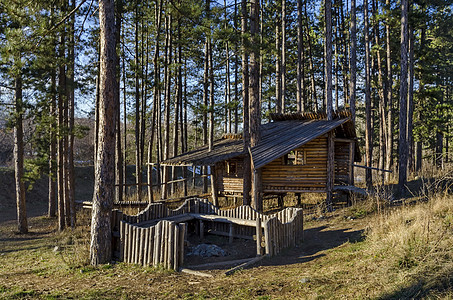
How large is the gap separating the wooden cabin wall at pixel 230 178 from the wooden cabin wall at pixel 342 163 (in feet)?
20.0

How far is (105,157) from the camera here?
29.2ft

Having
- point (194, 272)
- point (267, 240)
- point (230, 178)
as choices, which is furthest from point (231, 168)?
point (194, 272)

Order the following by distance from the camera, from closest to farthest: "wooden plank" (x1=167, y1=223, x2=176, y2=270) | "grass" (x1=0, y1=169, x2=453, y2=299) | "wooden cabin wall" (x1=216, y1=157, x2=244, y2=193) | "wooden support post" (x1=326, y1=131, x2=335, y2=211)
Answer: "grass" (x1=0, y1=169, x2=453, y2=299)
"wooden plank" (x1=167, y1=223, x2=176, y2=270)
"wooden support post" (x1=326, y1=131, x2=335, y2=211)
"wooden cabin wall" (x1=216, y1=157, x2=244, y2=193)

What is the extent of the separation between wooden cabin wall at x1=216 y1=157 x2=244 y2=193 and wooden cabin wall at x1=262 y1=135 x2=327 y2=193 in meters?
1.49

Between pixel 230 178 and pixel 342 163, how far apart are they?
6751 mm

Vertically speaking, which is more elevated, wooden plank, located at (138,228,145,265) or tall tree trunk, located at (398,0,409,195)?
tall tree trunk, located at (398,0,409,195)

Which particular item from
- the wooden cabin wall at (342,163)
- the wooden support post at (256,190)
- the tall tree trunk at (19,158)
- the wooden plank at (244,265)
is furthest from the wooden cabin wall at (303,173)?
the tall tree trunk at (19,158)

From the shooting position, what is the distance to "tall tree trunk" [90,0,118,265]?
881 cm

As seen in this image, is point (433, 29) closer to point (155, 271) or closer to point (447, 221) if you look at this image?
point (447, 221)

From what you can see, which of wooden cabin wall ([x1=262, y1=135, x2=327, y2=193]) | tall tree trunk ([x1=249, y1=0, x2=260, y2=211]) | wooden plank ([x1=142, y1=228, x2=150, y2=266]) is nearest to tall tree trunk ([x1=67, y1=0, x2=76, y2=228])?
wooden plank ([x1=142, y1=228, x2=150, y2=266])

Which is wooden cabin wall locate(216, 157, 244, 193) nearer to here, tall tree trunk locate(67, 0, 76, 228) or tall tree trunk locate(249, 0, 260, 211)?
tall tree trunk locate(249, 0, 260, 211)

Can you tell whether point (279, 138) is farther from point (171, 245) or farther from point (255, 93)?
point (171, 245)

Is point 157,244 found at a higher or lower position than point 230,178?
lower

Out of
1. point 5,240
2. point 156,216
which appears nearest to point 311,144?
point 156,216
